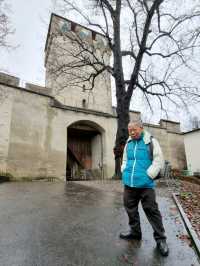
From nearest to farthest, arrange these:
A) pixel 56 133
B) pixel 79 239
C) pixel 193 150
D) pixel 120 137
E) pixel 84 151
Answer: pixel 79 239, pixel 120 137, pixel 56 133, pixel 84 151, pixel 193 150

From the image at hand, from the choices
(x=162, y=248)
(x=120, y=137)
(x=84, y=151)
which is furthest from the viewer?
(x=84, y=151)

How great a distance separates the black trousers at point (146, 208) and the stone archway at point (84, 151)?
12.9m

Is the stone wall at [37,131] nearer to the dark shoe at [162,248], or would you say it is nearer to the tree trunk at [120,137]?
the tree trunk at [120,137]

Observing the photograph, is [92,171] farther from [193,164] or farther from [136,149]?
[136,149]

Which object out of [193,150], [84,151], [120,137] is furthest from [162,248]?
[193,150]

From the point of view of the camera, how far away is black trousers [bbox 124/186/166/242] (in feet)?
7.99

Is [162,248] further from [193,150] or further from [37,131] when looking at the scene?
[193,150]

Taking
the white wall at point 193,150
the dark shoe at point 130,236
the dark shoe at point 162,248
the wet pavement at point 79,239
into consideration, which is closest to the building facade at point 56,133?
the white wall at point 193,150

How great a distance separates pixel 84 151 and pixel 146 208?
15041 mm

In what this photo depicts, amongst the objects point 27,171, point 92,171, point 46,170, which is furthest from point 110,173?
point 27,171

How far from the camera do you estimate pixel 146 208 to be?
2.53 metres

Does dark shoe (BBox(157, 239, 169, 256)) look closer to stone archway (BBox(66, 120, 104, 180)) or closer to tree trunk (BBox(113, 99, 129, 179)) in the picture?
tree trunk (BBox(113, 99, 129, 179))

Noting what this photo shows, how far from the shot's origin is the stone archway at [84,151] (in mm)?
15883

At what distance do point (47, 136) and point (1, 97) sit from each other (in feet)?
12.1
